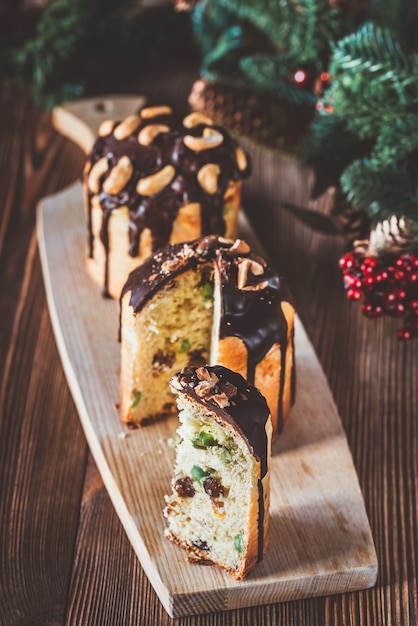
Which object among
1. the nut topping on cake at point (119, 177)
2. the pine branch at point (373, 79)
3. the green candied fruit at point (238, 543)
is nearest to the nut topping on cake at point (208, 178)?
the nut topping on cake at point (119, 177)

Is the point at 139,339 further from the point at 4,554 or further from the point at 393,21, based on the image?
the point at 393,21

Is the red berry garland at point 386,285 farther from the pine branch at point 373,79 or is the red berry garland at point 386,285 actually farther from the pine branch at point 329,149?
the pine branch at point 329,149

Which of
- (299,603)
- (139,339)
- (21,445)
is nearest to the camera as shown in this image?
(299,603)

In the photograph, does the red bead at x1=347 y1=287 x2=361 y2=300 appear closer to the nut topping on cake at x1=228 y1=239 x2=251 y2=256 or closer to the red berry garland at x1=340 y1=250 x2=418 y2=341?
the red berry garland at x1=340 y1=250 x2=418 y2=341

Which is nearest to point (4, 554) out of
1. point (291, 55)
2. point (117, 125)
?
point (117, 125)

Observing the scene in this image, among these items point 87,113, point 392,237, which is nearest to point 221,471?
point 392,237

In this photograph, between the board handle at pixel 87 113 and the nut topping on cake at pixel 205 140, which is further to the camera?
the board handle at pixel 87 113
